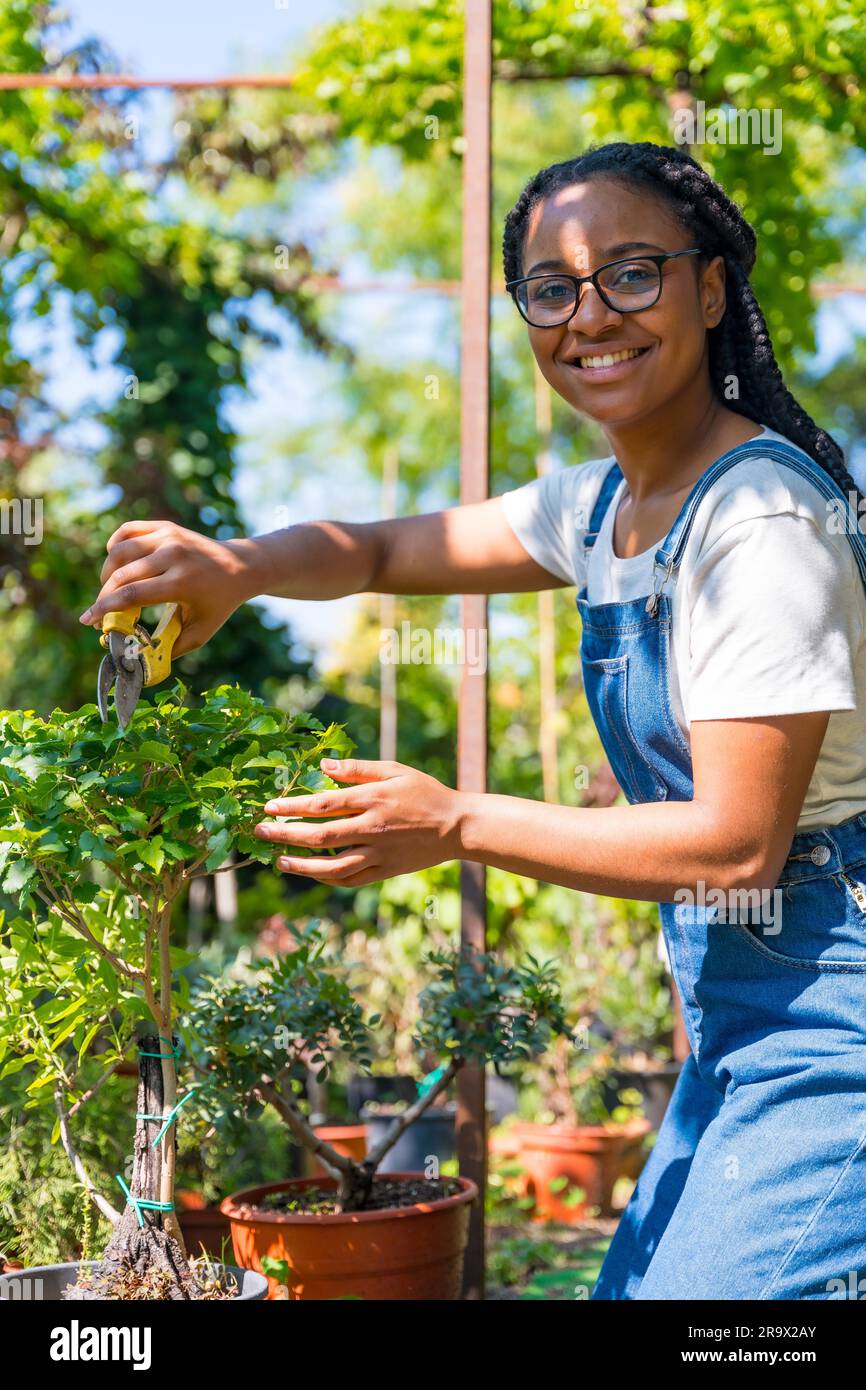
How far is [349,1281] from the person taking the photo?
6.64ft

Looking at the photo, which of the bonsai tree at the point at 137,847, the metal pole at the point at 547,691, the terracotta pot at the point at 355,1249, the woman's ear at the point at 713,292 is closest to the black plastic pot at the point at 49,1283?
the bonsai tree at the point at 137,847

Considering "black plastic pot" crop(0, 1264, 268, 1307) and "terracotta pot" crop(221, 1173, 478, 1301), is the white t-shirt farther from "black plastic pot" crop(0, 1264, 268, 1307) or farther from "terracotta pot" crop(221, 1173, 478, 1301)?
"terracotta pot" crop(221, 1173, 478, 1301)

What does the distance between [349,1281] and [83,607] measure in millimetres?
3923

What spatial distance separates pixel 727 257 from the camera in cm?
163

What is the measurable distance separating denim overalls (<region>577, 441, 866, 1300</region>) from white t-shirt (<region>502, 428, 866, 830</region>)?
0.02 meters

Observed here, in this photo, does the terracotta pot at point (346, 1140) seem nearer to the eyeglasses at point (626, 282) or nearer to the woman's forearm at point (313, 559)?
the woman's forearm at point (313, 559)

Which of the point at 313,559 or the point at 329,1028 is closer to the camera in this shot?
the point at 313,559

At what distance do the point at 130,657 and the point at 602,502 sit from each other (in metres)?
0.69

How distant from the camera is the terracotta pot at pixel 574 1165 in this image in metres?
3.73

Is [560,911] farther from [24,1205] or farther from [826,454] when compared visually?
[826,454]

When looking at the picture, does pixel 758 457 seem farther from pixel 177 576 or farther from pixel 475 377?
pixel 475 377

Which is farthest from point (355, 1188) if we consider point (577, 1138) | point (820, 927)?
point (577, 1138)

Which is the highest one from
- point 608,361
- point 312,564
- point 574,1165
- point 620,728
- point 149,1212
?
point 608,361

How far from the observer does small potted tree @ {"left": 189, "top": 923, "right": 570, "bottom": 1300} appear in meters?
2.02
